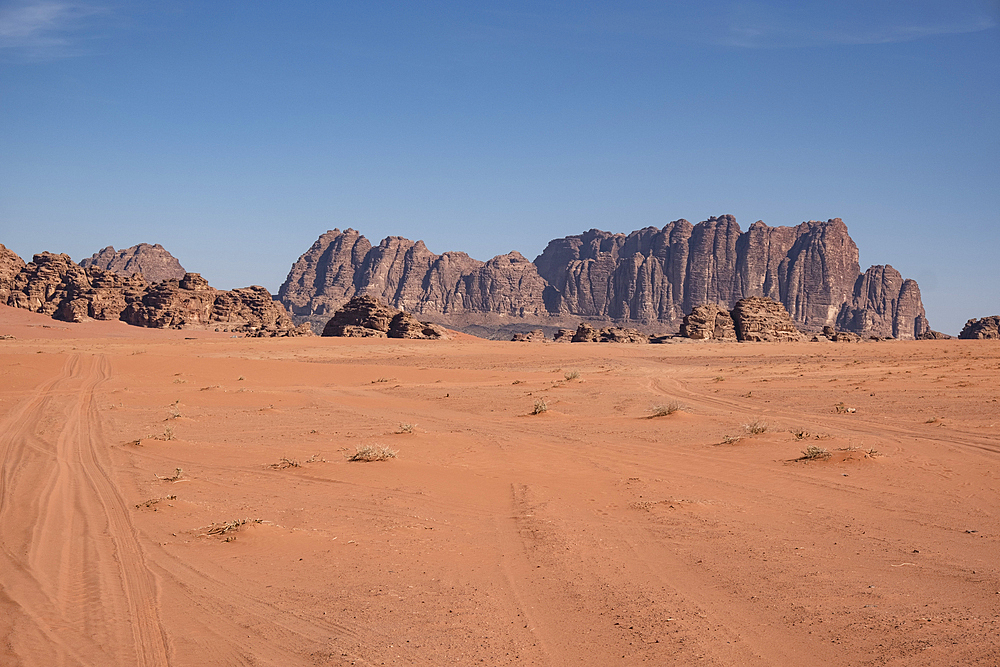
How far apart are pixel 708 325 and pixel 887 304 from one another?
140519mm

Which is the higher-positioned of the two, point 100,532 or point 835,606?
point 835,606

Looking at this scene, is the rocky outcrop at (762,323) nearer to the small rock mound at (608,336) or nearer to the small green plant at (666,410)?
the small rock mound at (608,336)

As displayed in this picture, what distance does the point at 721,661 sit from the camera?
405 cm

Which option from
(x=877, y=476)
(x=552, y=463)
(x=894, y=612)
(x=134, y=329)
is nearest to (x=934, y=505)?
(x=877, y=476)

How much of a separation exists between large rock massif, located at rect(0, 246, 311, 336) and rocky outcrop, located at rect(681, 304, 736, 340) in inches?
1522

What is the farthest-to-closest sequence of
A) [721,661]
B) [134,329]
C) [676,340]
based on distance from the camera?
[134,329]
[676,340]
[721,661]

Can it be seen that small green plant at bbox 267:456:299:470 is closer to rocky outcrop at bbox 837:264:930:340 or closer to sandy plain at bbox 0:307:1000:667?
sandy plain at bbox 0:307:1000:667

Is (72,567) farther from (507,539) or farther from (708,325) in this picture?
(708,325)

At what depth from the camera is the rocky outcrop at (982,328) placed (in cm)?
6569

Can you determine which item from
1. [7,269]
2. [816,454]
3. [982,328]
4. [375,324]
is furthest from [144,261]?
[816,454]

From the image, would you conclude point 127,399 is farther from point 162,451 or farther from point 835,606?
point 835,606

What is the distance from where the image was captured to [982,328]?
67.2 metres

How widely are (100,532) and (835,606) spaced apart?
6648mm

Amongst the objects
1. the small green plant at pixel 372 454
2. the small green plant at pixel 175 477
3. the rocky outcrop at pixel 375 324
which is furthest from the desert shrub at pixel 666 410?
the rocky outcrop at pixel 375 324
